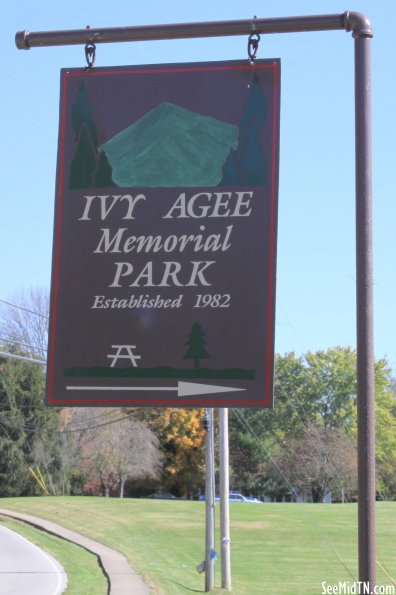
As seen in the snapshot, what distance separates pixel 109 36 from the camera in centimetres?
584

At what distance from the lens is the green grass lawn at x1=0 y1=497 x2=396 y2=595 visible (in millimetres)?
25141

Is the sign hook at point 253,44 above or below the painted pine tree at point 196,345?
above

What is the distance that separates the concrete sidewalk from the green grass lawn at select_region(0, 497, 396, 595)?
46cm

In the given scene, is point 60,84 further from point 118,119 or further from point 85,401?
point 85,401

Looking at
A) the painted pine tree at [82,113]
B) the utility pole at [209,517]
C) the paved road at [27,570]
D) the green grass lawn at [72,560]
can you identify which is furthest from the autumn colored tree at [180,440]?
the painted pine tree at [82,113]

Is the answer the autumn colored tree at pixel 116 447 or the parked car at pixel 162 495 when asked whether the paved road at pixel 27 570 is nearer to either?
the autumn colored tree at pixel 116 447

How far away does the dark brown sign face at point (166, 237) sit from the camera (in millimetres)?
5574

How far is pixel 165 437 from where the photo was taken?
6225 centimetres

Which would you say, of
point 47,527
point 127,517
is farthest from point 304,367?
point 47,527

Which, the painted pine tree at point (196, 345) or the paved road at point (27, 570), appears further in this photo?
the paved road at point (27, 570)

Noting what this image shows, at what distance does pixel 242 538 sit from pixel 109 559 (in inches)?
386

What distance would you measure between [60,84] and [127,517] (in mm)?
37891

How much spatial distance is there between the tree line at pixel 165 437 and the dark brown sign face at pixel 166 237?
4068cm

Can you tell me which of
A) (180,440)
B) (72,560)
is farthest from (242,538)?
(180,440)
